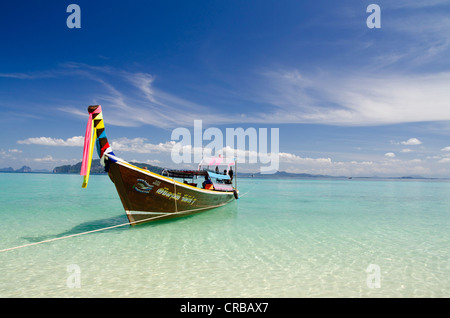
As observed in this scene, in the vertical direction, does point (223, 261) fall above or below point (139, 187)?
below

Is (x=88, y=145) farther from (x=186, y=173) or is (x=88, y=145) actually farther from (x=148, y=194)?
(x=186, y=173)

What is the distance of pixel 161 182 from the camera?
1124 cm

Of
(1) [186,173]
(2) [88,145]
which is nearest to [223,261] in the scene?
(2) [88,145]

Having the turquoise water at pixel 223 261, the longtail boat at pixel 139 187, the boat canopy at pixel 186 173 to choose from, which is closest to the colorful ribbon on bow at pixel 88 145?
the longtail boat at pixel 139 187

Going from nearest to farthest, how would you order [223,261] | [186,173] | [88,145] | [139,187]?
[223,261]
[88,145]
[139,187]
[186,173]

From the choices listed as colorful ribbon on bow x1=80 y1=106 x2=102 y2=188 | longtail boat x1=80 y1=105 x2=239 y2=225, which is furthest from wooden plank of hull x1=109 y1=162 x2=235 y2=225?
colorful ribbon on bow x1=80 y1=106 x2=102 y2=188

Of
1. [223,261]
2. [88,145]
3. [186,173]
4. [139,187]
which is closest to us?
[223,261]

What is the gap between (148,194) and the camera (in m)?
11.1

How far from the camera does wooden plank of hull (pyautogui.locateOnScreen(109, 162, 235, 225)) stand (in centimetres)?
1040

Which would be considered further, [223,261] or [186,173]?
[186,173]

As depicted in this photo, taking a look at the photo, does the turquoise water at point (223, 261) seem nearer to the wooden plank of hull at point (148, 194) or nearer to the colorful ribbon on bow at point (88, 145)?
the wooden plank of hull at point (148, 194)
